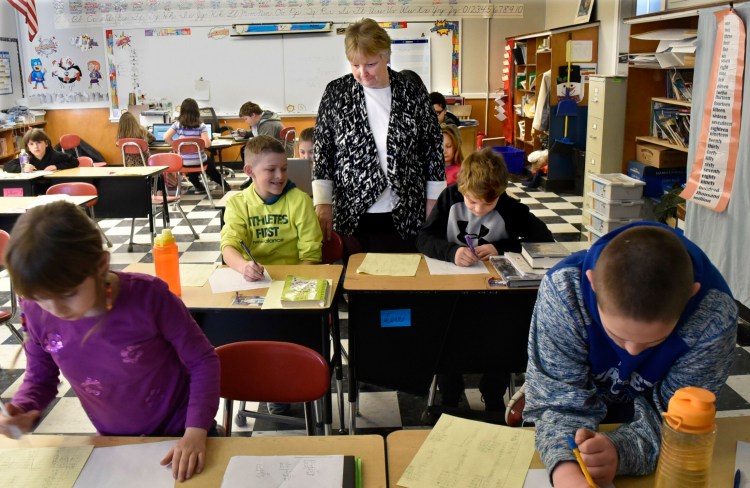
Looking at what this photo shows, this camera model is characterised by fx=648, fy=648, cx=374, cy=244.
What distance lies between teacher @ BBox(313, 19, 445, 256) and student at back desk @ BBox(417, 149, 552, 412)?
227mm

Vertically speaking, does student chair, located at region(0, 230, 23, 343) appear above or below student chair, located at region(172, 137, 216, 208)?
below

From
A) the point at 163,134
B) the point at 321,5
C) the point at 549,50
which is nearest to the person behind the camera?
the point at 549,50

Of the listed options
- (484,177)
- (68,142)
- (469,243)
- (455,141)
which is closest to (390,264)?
(469,243)

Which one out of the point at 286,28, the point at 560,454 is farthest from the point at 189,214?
the point at 560,454

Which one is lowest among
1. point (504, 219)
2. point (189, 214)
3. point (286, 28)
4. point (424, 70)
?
point (189, 214)

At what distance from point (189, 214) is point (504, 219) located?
475cm

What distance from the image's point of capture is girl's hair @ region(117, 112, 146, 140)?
6.90 m

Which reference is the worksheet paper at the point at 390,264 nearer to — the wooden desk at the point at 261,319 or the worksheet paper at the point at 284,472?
the wooden desk at the point at 261,319

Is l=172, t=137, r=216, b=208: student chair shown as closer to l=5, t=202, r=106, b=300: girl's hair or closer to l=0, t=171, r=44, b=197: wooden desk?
l=0, t=171, r=44, b=197: wooden desk

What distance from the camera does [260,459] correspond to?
47.3 inches

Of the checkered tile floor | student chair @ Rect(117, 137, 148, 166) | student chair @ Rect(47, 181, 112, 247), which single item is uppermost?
student chair @ Rect(117, 137, 148, 166)

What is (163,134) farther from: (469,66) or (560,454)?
(560,454)

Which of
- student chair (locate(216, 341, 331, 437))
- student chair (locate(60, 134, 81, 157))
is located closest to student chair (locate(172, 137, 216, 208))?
student chair (locate(60, 134, 81, 157))

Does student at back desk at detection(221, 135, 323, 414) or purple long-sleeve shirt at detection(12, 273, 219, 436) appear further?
student at back desk at detection(221, 135, 323, 414)
